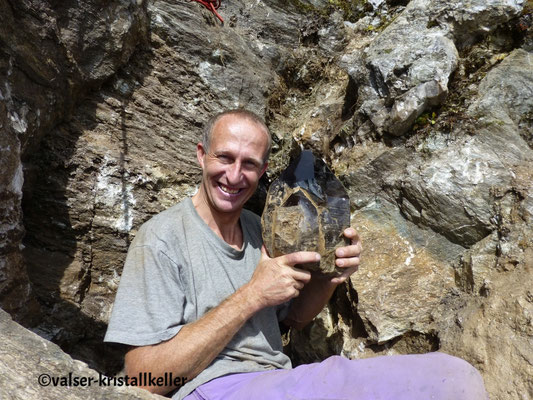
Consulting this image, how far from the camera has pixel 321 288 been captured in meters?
2.97

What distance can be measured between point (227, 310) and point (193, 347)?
0.26 meters

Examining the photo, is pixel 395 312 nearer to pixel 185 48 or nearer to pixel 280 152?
pixel 280 152

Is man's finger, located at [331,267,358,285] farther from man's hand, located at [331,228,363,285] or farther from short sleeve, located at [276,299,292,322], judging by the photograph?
short sleeve, located at [276,299,292,322]

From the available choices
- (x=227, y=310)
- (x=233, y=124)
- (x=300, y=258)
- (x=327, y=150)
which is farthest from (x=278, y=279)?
(x=327, y=150)

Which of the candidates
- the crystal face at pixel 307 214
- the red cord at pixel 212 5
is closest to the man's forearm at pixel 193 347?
the crystal face at pixel 307 214

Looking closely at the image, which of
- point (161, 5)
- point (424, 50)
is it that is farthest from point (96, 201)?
point (424, 50)

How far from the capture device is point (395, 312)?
3254mm

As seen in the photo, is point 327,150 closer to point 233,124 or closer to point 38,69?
point 233,124

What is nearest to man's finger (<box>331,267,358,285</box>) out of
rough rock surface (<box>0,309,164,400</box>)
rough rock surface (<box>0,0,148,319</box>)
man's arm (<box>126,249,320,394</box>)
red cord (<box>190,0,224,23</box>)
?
man's arm (<box>126,249,320,394</box>)

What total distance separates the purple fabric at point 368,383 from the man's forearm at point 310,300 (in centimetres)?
72

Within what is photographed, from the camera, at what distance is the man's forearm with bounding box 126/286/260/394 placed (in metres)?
2.21

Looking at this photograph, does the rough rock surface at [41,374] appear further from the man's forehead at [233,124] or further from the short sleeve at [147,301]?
the man's forehead at [233,124]

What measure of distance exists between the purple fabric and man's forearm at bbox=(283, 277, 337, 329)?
2.37ft

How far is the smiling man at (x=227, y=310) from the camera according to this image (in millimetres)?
2131
